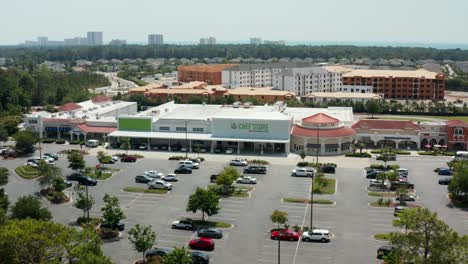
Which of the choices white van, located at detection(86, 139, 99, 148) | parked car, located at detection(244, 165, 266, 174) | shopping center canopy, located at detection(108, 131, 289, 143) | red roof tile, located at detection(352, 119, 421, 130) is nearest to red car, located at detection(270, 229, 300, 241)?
parked car, located at detection(244, 165, 266, 174)

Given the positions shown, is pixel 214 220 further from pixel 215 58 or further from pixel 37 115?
pixel 215 58

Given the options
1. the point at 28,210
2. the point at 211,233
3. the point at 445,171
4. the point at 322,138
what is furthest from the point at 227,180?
the point at 445,171

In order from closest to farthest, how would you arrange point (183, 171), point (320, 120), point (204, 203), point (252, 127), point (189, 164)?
point (204, 203), point (183, 171), point (189, 164), point (252, 127), point (320, 120)

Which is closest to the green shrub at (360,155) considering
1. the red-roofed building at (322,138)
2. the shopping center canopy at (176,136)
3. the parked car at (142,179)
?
the red-roofed building at (322,138)

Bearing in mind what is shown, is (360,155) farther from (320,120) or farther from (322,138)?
(320,120)

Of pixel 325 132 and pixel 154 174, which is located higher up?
pixel 325 132

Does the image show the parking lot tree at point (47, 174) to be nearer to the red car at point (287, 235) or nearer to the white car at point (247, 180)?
the white car at point (247, 180)
